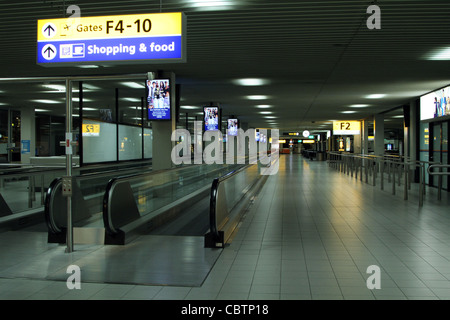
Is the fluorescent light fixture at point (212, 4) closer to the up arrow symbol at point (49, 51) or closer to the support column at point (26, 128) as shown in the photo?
the up arrow symbol at point (49, 51)

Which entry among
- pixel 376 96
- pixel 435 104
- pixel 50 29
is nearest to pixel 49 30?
pixel 50 29

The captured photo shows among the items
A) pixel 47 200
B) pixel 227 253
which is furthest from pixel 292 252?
pixel 47 200

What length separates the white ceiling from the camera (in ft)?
19.7

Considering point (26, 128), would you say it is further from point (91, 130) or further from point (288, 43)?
point (288, 43)

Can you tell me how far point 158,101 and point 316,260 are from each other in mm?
6996

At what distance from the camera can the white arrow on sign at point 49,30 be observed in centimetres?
493

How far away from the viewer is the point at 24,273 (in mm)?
4641

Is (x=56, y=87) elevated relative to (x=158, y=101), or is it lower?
elevated

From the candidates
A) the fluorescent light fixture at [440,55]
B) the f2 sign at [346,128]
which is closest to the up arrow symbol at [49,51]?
the fluorescent light fixture at [440,55]

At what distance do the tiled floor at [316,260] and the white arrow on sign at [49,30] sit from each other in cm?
279

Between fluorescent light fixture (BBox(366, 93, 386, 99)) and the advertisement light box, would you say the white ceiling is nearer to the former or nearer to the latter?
the advertisement light box

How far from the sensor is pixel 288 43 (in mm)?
7852

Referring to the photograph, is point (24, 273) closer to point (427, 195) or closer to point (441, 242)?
point (441, 242)
